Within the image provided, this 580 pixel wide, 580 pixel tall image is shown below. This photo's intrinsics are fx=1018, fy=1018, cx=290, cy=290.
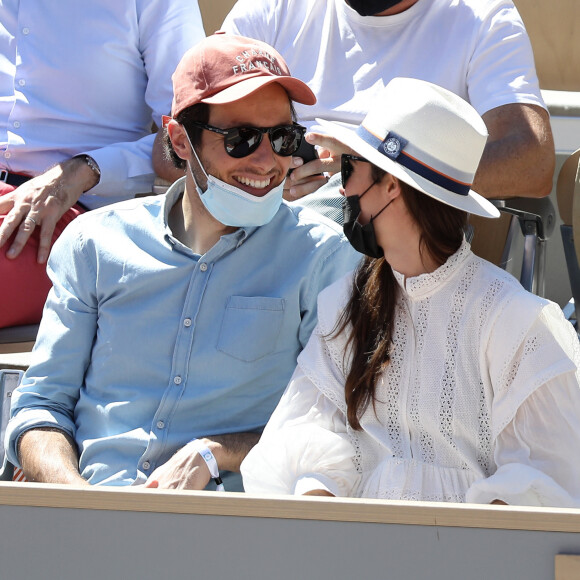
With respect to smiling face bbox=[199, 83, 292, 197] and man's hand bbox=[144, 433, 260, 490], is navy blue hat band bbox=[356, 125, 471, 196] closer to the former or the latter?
smiling face bbox=[199, 83, 292, 197]

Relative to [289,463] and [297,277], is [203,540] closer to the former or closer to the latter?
[289,463]

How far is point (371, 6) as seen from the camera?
333 cm

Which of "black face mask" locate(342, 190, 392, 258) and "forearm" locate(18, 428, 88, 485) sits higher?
"black face mask" locate(342, 190, 392, 258)

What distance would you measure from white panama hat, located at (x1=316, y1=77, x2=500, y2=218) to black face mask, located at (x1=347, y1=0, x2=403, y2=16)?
1.29m

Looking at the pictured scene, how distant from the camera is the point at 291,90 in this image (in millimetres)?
2598

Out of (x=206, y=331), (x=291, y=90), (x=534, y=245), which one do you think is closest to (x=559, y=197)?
(x=534, y=245)

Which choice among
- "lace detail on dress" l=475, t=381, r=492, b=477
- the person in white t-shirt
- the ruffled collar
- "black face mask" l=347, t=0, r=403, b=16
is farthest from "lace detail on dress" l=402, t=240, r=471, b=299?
"black face mask" l=347, t=0, r=403, b=16

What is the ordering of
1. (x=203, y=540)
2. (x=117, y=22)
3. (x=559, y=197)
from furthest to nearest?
(x=117, y=22)
(x=559, y=197)
(x=203, y=540)

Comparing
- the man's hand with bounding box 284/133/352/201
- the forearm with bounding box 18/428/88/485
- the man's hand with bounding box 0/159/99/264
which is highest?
the man's hand with bounding box 284/133/352/201

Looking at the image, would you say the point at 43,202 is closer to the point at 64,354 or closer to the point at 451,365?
the point at 64,354

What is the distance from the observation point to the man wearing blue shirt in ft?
8.11

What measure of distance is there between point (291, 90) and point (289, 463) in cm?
100

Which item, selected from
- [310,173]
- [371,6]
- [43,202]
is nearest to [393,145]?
[310,173]

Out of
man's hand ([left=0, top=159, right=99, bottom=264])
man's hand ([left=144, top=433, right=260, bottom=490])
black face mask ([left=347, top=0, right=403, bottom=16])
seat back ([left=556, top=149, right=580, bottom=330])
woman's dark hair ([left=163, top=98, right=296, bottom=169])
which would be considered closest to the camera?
man's hand ([left=144, top=433, right=260, bottom=490])
